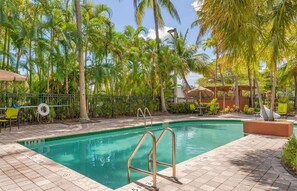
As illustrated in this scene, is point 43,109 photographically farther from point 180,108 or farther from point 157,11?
point 157,11

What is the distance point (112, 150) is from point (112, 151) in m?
0.11

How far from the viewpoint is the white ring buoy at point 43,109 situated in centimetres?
917

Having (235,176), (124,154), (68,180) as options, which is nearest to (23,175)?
(68,180)

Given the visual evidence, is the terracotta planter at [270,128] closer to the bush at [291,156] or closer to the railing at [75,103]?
the bush at [291,156]

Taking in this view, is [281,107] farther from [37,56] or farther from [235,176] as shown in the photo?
[37,56]

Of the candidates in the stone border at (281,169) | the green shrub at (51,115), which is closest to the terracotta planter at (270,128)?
the stone border at (281,169)

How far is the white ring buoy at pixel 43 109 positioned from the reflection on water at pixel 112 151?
8.63 feet

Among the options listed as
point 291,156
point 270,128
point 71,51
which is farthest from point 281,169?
point 71,51

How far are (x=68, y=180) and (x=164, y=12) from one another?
15.3 meters

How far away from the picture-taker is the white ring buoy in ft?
30.1

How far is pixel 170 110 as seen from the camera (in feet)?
54.6

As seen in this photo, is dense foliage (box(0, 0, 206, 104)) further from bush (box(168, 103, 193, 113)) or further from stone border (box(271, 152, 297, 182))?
stone border (box(271, 152, 297, 182))

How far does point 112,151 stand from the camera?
645 cm

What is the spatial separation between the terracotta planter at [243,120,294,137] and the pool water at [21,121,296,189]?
103 cm
